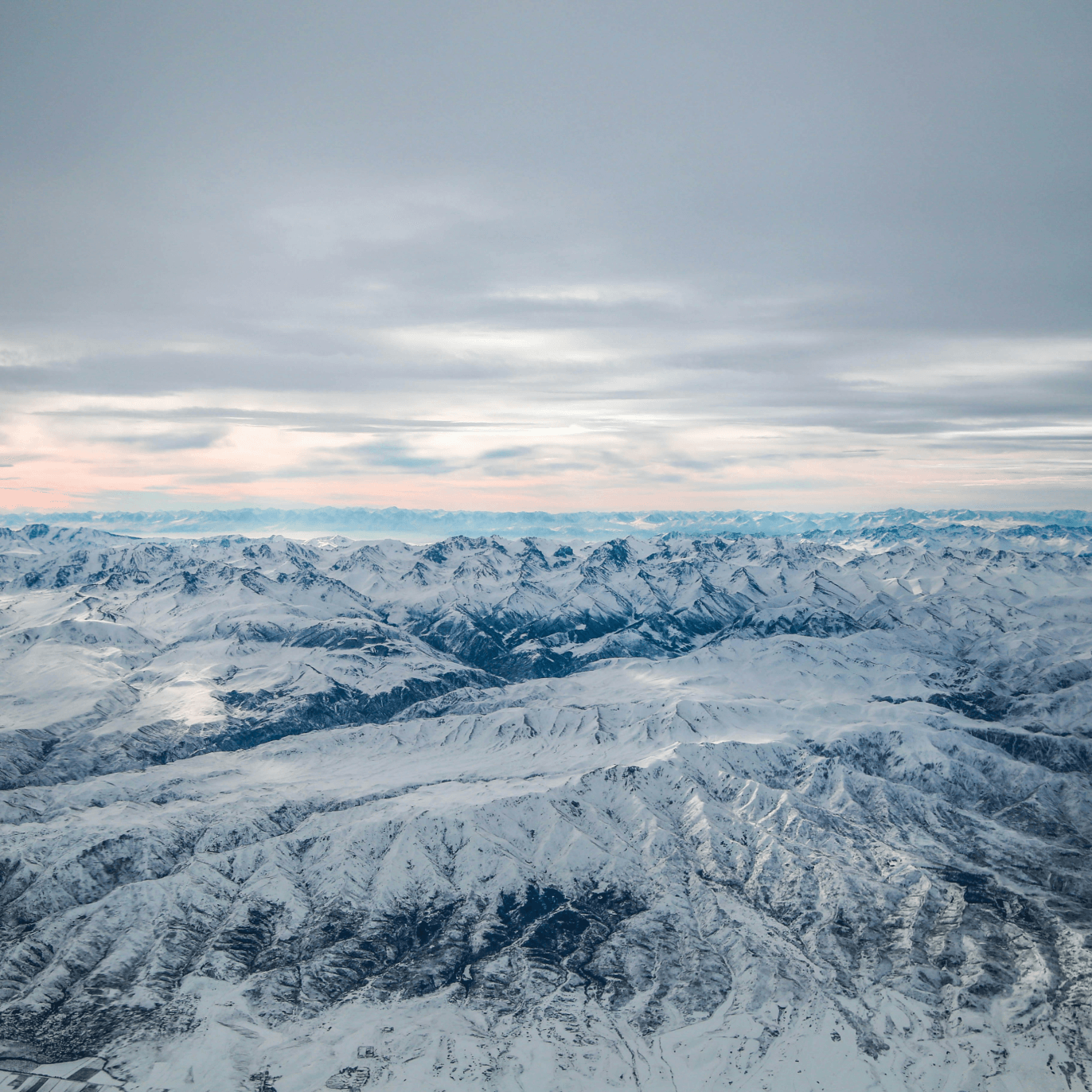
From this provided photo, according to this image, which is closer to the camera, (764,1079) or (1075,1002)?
(764,1079)

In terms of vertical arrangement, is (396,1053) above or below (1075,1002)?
below

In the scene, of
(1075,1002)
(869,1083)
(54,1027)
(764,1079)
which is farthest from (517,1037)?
(1075,1002)

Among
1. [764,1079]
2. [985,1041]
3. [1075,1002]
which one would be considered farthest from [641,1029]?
[1075,1002]

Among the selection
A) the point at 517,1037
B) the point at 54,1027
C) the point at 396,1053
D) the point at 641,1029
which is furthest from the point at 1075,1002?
the point at 54,1027

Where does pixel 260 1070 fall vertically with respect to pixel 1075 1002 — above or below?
below

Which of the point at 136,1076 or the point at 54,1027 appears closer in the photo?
the point at 136,1076

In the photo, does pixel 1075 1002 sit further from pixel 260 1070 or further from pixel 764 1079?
pixel 260 1070

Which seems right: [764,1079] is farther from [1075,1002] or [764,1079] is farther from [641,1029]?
[1075,1002]
